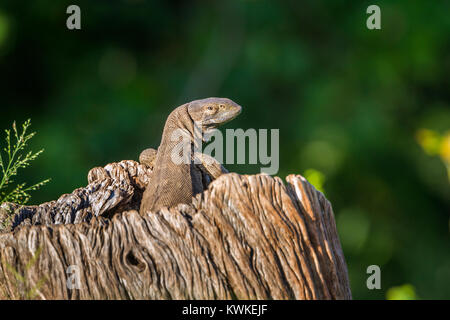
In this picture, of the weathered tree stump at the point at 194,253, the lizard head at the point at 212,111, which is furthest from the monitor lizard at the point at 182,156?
the weathered tree stump at the point at 194,253

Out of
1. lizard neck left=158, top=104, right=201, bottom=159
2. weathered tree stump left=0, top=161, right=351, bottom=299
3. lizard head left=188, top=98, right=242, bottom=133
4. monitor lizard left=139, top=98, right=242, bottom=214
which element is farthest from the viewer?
lizard head left=188, top=98, right=242, bottom=133

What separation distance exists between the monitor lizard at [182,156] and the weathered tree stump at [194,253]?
0.68 m

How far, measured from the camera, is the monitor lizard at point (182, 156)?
15.0ft

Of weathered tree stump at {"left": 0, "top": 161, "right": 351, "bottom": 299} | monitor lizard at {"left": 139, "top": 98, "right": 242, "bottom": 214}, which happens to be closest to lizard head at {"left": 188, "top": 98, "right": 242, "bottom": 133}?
monitor lizard at {"left": 139, "top": 98, "right": 242, "bottom": 214}

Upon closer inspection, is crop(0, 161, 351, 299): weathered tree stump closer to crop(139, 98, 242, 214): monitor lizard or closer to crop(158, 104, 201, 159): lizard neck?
crop(139, 98, 242, 214): monitor lizard

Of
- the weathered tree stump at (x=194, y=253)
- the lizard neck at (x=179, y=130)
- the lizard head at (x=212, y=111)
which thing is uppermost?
the lizard head at (x=212, y=111)

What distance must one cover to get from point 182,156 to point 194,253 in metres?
1.80

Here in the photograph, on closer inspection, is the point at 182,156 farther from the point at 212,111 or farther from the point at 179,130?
the point at 212,111

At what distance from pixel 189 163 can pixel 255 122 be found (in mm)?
8868

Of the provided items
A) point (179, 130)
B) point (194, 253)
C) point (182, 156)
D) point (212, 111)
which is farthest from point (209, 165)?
point (194, 253)

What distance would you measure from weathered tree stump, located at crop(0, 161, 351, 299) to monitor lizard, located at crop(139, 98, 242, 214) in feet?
2.23

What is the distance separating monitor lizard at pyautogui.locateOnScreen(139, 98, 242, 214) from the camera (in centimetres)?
457

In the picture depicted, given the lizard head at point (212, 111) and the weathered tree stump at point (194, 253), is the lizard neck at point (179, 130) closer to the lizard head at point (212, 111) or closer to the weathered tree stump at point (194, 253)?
the lizard head at point (212, 111)

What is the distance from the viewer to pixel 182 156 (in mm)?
5164
